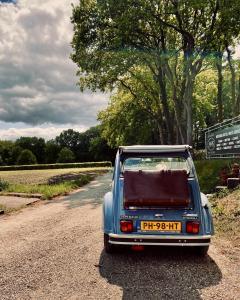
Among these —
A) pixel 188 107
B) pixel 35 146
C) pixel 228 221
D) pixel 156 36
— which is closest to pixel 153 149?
pixel 228 221

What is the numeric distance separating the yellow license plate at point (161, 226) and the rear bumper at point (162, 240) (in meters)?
0.12

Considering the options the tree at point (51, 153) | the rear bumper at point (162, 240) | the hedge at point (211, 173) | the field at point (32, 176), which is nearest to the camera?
the rear bumper at point (162, 240)

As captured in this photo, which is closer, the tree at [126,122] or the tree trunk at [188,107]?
the tree trunk at [188,107]

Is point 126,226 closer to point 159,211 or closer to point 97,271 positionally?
point 159,211

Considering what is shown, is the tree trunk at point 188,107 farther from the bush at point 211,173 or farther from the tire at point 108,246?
the tire at point 108,246

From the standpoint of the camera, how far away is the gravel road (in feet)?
17.0

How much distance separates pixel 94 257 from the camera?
22.6 feet

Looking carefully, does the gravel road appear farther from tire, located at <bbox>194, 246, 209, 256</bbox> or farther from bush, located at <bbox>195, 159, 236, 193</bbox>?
bush, located at <bbox>195, 159, 236, 193</bbox>

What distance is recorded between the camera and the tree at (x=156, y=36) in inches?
996

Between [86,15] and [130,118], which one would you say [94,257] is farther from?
[130,118]

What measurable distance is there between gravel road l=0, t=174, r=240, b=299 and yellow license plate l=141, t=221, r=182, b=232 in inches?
23.9

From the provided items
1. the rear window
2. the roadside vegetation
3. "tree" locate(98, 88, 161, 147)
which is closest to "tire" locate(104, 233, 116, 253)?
the rear window

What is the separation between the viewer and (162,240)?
635 centimetres

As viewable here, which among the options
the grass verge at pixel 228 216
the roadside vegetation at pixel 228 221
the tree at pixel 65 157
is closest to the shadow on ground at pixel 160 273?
the roadside vegetation at pixel 228 221
